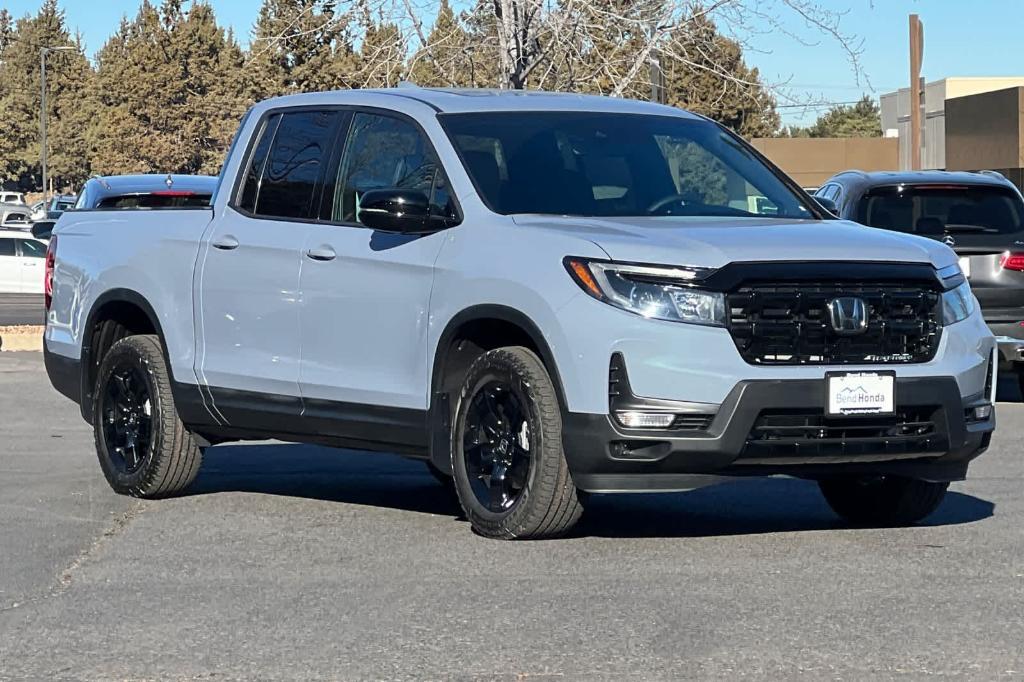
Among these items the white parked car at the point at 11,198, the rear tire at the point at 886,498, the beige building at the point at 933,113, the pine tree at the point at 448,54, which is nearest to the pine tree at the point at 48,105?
the white parked car at the point at 11,198

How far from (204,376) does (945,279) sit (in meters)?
3.50

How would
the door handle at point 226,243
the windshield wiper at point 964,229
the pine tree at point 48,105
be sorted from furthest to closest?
1. the pine tree at point 48,105
2. the windshield wiper at point 964,229
3. the door handle at point 226,243

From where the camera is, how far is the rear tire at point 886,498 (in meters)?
8.26

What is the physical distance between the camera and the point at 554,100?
8.90 m

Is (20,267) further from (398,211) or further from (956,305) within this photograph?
(956,305)

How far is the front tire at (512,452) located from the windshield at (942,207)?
A: 267 inches

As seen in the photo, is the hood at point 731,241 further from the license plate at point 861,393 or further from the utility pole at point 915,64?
the utility pole at point 915,64

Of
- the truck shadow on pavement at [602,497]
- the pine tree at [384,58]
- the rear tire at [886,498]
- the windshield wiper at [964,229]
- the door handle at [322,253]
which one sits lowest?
the truck shadow on pavement at [602,497]

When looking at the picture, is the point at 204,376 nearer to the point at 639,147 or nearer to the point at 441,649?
the point at 639,147

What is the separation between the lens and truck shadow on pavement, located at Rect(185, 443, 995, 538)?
8359mm

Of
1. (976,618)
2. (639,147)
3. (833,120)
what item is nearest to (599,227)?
(639,147)

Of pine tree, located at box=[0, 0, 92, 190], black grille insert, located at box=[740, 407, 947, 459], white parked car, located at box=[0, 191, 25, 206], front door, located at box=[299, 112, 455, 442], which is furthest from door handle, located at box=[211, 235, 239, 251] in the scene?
pine tree, located at box=[0, 0, 92, 190]

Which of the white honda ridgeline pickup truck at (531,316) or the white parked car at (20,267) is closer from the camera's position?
the white honda ridgeline pickup truck at (531,316)

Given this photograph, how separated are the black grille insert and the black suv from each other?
619 centimetres
